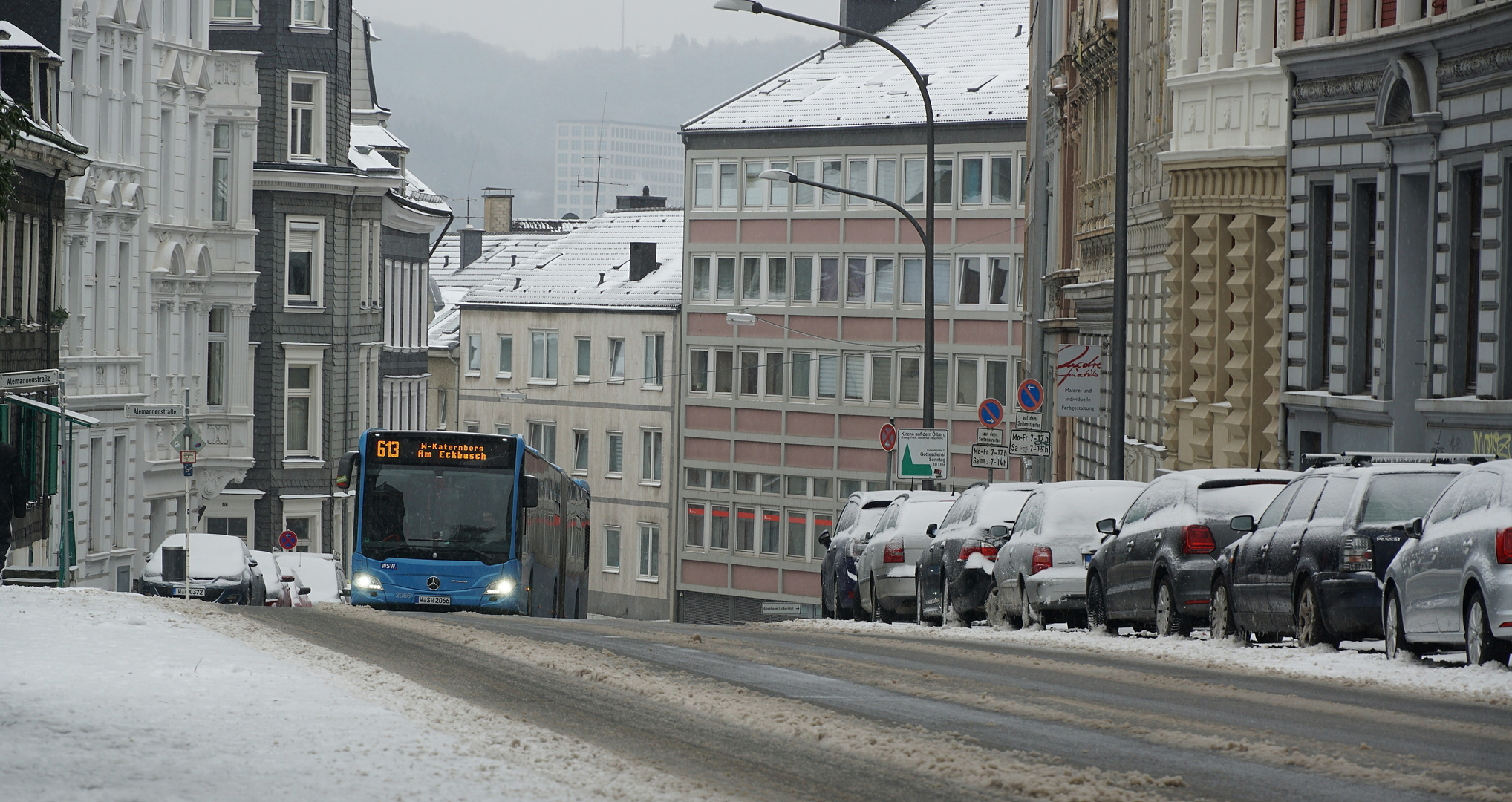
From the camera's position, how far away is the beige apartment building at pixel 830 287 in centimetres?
7000

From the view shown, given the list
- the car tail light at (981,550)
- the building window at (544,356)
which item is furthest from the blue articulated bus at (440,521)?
the building window at (544,356)

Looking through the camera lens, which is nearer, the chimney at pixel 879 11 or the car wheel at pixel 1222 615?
the car wheel at pixel 1222 615

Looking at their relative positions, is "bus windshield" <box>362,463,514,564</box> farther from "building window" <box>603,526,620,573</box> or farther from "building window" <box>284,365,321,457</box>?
"building window" <box>603,526,620,573</box>

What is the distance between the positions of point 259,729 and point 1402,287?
2082cm

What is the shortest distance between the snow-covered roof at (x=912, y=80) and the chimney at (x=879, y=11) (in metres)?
0.42

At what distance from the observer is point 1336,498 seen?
54.9 feet

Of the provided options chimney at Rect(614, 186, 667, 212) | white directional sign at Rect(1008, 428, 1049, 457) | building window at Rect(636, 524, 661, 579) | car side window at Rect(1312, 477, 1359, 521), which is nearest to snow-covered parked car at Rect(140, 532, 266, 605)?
white directional sign at Rect(1008, 428, 1049, 457)

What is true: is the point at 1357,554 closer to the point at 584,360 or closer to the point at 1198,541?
the point at 1198,541

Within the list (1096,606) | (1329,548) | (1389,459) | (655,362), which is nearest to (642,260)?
(655,362)

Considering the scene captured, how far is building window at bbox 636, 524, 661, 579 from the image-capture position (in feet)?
248

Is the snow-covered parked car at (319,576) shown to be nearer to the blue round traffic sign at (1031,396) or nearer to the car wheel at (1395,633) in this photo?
the blue round traffic sign at (1031,396)

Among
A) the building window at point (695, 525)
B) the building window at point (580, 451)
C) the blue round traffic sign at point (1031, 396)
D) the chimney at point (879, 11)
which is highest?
the chimney at point (879, 11)

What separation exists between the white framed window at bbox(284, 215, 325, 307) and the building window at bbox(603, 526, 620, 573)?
16465mm

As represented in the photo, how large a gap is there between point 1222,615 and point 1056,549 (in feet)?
13.6
